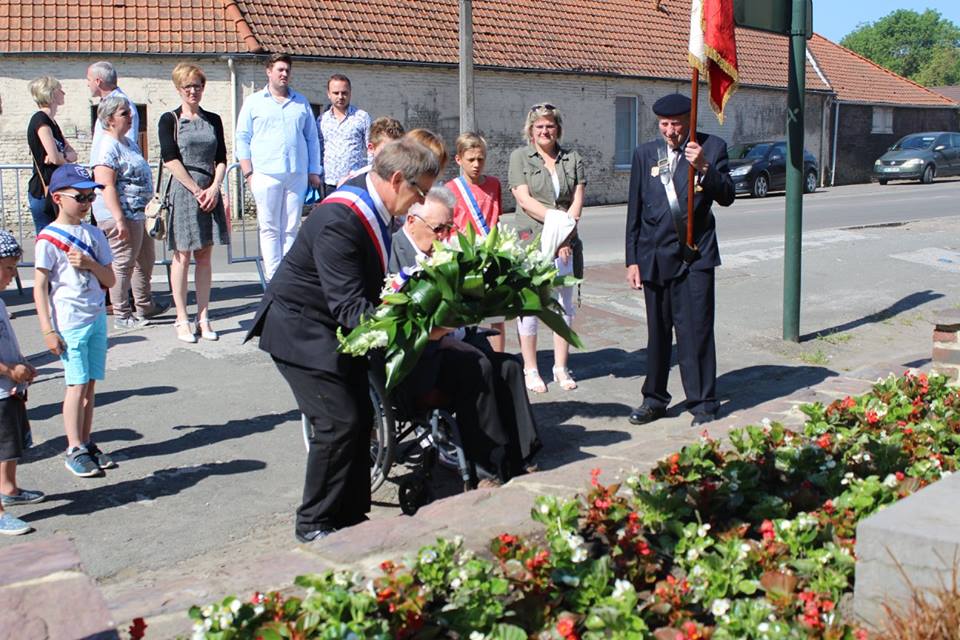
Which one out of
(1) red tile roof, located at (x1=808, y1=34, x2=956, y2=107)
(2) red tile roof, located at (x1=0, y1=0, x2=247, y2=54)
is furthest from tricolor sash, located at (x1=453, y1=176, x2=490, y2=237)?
(1) red tile roof, located at (x1=808, y1=34, x2=956, y2=107)

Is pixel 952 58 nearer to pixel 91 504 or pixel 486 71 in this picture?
pixel 486 71

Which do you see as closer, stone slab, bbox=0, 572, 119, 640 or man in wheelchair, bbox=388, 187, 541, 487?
stone slab, bbox=0, 572, 119, 640

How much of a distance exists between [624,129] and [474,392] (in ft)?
91.0

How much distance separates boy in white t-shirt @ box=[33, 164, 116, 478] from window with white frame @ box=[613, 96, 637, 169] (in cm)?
2687

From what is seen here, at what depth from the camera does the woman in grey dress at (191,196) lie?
9086mm

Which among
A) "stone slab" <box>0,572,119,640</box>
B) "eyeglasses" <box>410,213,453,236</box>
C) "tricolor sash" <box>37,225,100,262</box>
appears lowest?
"stone slab" <box>0,572,119,640</box>

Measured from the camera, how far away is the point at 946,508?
352 cm

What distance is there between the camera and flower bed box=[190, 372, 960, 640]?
3.31 metres

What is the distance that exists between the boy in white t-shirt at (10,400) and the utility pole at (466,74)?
13.7m

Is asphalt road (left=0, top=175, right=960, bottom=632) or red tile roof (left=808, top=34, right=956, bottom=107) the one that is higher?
red tile roof (left=808, top=34, right=956, bottom=107)

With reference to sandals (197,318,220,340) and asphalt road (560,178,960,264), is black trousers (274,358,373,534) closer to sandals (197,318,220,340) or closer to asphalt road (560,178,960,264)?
sandals (197,318,220,340)

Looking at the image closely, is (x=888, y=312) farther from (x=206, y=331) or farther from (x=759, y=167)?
(x=759, y=167)

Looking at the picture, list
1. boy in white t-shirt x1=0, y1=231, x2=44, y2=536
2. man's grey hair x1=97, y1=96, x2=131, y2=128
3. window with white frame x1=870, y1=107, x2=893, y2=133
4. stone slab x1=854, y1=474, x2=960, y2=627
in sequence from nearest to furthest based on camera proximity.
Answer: stone slab x1=854, y1=474, x2=960, y2=627
boy in white t-shirt x1=0, y1=231, x2=44, y2=536
man's grey hair x1=97, y1=96, x2=131, y2=128
window with white frame x1=870, y1=107, x2=893, y2=133

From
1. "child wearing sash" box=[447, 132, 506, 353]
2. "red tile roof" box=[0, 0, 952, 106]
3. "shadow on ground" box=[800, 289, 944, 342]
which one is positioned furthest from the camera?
"red tile roof" box=[0, 0, 952, 106]
